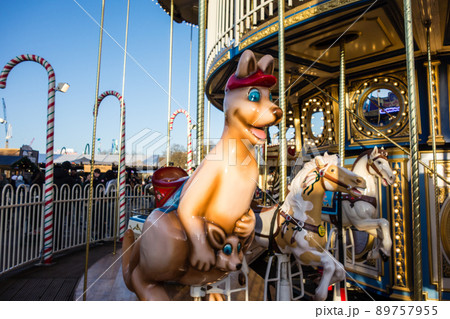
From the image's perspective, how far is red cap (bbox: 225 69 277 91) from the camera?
1405 millimetres

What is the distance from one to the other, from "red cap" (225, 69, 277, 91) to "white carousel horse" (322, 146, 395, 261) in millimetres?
2849

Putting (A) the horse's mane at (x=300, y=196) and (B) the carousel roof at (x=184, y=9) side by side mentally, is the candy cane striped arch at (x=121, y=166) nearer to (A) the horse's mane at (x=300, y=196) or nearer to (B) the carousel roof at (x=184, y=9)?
(A) the horse's mane at (x=300, y=196)

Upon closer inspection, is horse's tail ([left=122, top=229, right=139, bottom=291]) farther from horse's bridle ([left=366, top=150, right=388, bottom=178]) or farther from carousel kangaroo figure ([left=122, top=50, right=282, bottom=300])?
horse's bridle ([left=366, top=150, right=388, bottom=178])

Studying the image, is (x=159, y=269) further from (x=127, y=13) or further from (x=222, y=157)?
(x=127, y=13)

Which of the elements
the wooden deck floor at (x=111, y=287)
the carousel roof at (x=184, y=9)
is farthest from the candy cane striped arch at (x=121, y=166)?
the carousel roof at (x=184, y=9)

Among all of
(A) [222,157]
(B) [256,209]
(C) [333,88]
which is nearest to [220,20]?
(C) [333,88]

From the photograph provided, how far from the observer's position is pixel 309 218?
8.33ft

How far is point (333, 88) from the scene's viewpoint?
15.2ft

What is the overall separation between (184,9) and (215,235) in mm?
7924

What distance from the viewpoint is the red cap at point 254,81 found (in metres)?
1.41

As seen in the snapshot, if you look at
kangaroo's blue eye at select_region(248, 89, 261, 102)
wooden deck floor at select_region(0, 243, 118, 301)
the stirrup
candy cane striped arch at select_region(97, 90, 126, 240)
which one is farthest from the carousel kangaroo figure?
candy cane striped arch at select_region(97, 90, 126, 240)

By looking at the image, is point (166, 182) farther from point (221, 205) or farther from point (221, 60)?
point (221, 60)

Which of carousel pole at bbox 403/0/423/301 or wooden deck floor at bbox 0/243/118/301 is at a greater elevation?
carousel pole at bbox 403/0/423/301

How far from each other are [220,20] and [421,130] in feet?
10.1
